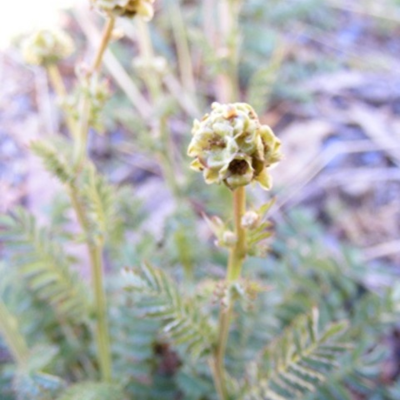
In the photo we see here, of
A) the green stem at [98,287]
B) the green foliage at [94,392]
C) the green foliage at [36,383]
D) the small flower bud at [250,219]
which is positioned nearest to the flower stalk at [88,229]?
the green stem at [98,287]

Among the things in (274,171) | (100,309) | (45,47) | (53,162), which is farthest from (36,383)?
(274,171)

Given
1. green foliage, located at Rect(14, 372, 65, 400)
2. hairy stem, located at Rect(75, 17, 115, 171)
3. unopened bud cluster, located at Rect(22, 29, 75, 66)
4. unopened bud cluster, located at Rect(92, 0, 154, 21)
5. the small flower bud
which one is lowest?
green foliage, located at Rect(14, 372, 65, 400)

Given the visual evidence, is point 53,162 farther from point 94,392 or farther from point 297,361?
point 297,361

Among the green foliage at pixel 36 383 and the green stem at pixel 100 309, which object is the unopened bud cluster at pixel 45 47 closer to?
the green stem at pixel 100 309

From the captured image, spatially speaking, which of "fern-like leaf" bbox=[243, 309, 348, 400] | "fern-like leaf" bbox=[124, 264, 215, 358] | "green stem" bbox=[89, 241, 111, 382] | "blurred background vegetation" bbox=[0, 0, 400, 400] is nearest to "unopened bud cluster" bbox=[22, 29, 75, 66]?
"blurred background vegetation" bbox=[0, 0, 400, 400]

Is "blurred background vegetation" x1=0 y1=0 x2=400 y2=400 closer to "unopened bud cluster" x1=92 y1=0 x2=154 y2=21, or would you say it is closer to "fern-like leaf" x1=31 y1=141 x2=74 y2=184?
"fern-like leaf" x1=31 y1=141 x2=74 y2=184

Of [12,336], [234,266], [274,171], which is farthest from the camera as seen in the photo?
[274,171]

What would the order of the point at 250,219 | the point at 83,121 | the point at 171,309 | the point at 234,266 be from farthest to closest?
the point at 83,121
the point at 171,309
the point at 234,266
the point at 250,219
